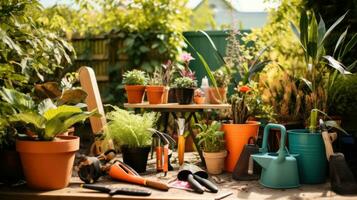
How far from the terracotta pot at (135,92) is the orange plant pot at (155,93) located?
3.0 inches

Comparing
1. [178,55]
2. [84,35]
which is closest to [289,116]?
[178,55]

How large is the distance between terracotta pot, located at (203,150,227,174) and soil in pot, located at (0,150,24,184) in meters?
1.18

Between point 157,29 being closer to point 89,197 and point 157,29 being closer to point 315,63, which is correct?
point 315,63

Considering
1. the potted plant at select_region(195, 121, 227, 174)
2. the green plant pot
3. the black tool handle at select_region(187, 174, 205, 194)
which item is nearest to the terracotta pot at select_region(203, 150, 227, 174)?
the potted plant at select_region(195, 121, 227, 174)

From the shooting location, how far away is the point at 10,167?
2137 mm

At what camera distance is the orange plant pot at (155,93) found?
291 centimetres

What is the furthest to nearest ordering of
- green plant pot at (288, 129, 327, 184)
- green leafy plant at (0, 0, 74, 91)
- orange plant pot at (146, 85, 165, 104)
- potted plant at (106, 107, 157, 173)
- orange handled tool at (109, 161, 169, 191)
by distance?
1. orange plant pot at (146, 85, 165, 104)
2. potted plant at (106, 107, 157, 173)
3. green plant pot at (288, 129, 327, 184)
4. orange handled tool at (109, 161, 169, 191)
5. green leafy plant at (0, 0, 74, 91)

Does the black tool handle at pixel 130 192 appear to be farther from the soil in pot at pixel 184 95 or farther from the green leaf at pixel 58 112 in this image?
the soil in pot at pixel 184 95

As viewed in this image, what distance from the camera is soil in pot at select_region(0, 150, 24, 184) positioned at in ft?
6.95

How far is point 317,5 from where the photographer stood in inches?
128

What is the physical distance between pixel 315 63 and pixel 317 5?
0.98 metres

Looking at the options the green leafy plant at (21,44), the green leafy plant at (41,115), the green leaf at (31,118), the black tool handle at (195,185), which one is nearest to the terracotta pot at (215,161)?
the black tool handle at (195,185)

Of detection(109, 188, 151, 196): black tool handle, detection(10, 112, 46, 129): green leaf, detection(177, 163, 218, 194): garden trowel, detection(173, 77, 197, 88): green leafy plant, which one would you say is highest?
detection(173, 77, 197, 88): green leafy plant

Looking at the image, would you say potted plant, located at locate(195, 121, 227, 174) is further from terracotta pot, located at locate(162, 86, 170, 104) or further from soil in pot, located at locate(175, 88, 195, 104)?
terracotta pot, located at locate(162, 86, 170, 104)
